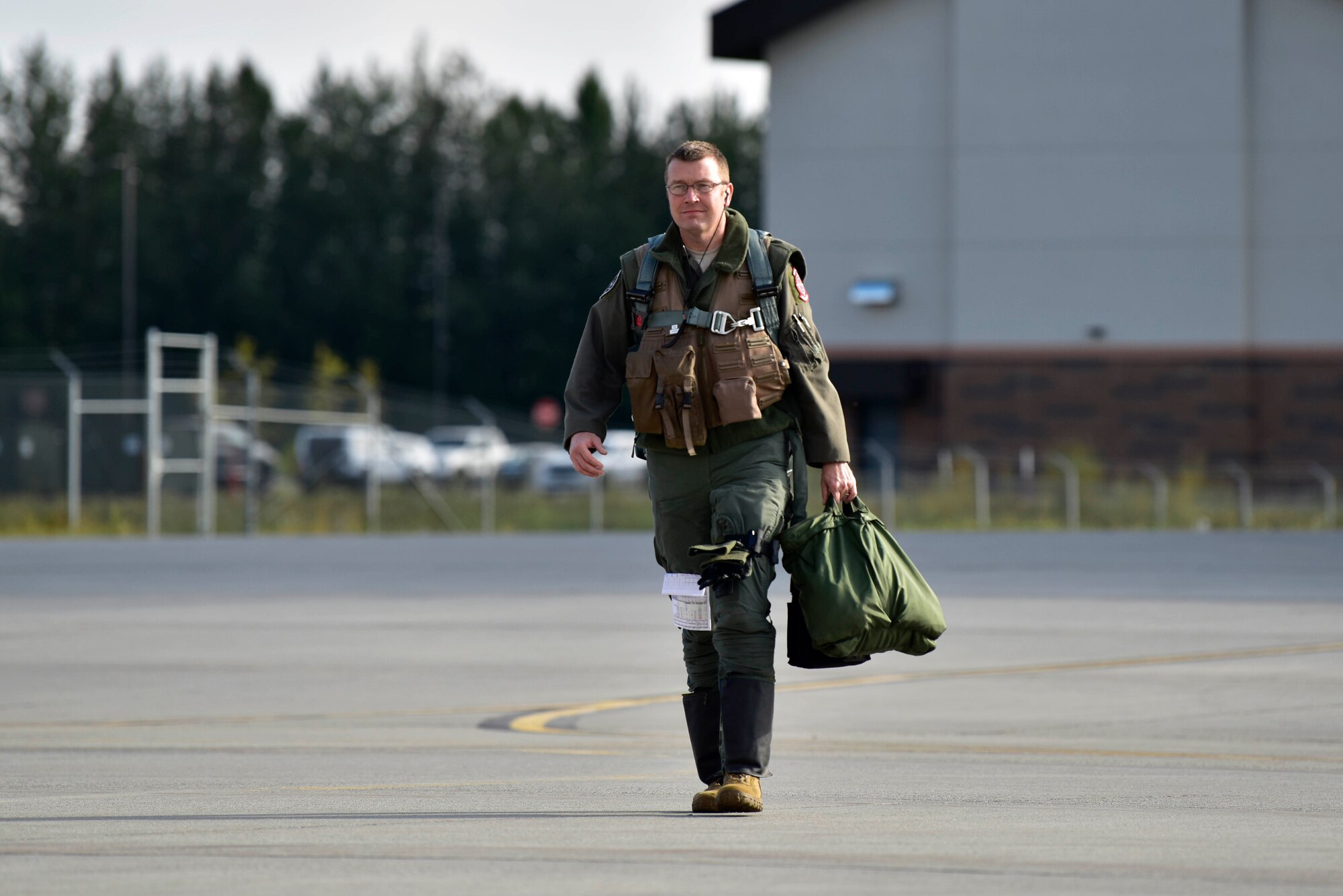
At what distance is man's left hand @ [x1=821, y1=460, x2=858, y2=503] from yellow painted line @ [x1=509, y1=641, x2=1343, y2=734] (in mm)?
2713

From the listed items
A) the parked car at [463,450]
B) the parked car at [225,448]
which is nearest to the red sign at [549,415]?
the parked car at [463,450]

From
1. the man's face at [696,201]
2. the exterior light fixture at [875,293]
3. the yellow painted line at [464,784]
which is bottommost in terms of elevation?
the yellow painted line at [464,784]

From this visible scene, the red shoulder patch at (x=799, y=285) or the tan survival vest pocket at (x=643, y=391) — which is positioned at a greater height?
the red shoulder patch at (x=799, y=285)

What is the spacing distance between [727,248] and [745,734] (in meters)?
1.40

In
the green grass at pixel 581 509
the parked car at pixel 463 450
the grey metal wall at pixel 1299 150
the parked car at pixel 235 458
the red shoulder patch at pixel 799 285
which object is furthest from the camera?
the parked car at pixel 463 450

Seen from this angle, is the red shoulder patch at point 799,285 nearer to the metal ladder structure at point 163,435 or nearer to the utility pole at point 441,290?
the metal ladder structure at point 163,435

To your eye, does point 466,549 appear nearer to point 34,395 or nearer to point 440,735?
point 34,395

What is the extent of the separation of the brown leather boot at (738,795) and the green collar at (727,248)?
1452 mm

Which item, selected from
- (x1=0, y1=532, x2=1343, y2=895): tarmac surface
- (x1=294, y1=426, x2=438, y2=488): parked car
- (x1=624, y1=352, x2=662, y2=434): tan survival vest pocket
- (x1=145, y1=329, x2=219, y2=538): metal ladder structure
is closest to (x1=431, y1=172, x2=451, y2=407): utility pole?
(x1=294, y1=426, x2=438, y2=488): parked car

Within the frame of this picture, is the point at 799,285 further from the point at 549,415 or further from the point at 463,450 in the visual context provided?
the point at 549,415

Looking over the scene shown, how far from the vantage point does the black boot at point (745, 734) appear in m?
5.53

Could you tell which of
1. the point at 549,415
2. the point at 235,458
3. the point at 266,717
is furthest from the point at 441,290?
the point at 266,717

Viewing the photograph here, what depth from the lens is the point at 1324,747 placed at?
7363 mm

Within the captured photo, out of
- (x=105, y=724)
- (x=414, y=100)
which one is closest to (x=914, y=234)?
(x=105, y=724)
